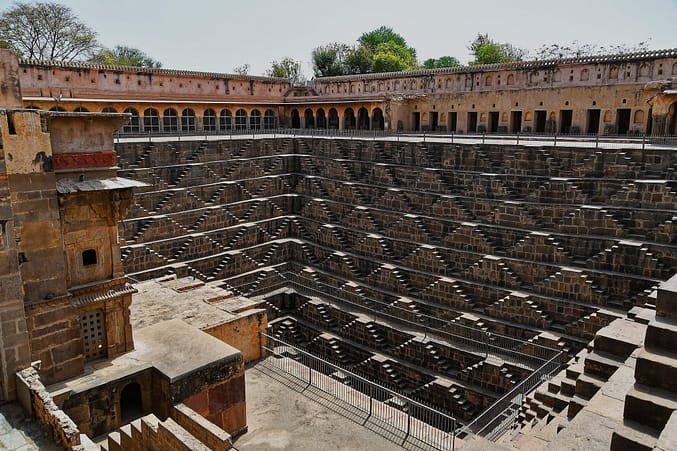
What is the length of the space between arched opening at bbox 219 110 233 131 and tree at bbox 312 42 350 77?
65.8ft

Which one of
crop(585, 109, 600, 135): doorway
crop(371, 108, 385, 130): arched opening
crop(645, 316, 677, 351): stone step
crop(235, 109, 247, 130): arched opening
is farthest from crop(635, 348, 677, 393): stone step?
crop(235, 109, 247, 130): arched opening

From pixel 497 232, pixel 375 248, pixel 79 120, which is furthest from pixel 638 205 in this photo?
pixel 79 120

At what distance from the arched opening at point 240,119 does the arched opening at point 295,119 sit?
339 cm

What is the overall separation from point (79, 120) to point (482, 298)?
9994mm

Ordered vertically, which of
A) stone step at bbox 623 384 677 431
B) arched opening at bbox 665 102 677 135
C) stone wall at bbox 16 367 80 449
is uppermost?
arched opening at bbox 665 102 677 135

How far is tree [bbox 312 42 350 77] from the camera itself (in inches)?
1826

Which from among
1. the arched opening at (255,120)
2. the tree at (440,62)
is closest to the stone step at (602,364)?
the arched opening at (255,120)

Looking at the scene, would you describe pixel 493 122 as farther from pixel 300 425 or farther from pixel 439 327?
pixel 300 425

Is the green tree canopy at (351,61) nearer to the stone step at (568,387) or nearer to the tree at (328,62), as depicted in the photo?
the tree at (328,62)

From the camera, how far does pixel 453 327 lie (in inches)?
504

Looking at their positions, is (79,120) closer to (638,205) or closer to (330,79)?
(638,205)

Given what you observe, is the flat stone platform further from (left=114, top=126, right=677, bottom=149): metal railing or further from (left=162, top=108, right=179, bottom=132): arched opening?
(left=162, top=108, right=179, bottom=132): arched opening

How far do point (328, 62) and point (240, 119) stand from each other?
20.3 metres

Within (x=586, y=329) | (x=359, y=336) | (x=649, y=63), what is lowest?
(x=359, y=336)
